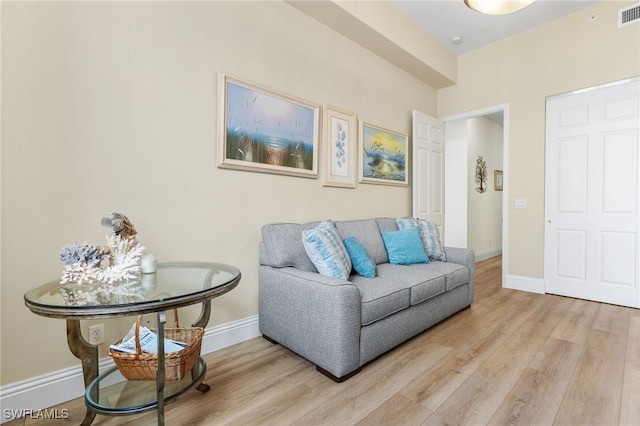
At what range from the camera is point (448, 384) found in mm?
1689

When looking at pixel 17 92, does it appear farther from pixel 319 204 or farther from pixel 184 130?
pixel 319 204

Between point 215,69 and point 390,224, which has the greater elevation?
point 215,69

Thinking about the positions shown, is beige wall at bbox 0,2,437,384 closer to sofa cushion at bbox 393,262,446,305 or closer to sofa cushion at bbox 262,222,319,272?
sofa cushion at bbox 262,222,319,272

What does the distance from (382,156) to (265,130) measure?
162 cm

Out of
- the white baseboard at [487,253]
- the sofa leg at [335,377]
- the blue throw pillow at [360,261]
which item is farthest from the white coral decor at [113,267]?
the white baseboard at [487,253]

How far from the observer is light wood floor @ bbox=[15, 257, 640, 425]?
1436mm

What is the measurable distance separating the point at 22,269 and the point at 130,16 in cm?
151

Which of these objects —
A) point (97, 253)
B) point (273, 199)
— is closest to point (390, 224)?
point (273, 199)

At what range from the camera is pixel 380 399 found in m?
1.56

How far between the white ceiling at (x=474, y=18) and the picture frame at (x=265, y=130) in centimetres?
175

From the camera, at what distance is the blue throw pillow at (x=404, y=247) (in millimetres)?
2816

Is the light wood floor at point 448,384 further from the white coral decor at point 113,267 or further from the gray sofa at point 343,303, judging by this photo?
the white coral decor at point 113,267

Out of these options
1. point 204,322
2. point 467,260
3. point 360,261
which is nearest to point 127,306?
point 204,322

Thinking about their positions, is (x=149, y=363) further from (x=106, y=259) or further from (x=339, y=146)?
(x=339, y=146)
